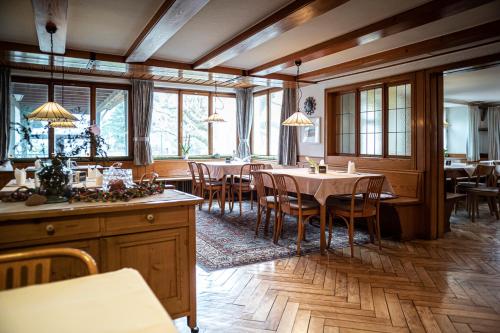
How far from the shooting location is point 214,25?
398 cm

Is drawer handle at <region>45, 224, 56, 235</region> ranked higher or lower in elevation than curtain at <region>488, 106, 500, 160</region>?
lower

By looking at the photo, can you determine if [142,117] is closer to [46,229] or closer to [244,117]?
[244,117]

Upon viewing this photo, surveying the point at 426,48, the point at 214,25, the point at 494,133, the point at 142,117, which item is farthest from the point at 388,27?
the point at 494,133

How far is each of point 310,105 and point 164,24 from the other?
3.94m

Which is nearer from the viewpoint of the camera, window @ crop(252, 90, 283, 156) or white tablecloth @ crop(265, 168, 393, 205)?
white tablecloth @ crop(265, 168, 393, 205)

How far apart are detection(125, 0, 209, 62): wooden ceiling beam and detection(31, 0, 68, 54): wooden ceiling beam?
2.68 feet

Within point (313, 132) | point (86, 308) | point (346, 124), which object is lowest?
point (86, 308)

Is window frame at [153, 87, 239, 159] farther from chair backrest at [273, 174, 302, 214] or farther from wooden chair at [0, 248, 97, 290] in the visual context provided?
wooden chair at [0, 248, 97, 290]

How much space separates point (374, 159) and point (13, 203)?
193 inches

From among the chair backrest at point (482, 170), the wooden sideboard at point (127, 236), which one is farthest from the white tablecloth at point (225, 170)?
the chair backrest at point (482, 170)

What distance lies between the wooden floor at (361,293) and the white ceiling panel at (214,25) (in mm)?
2509

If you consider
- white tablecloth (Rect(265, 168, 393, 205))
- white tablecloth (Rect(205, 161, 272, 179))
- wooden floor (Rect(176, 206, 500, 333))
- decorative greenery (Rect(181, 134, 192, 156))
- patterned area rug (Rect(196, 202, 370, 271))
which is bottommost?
wooden floor (Rect(176, 206, 500, 333))

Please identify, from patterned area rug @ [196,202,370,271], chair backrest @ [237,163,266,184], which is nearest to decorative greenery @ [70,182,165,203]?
patterned area rug @ [196,202,370,271]

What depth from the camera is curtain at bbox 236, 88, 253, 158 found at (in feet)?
27.5
